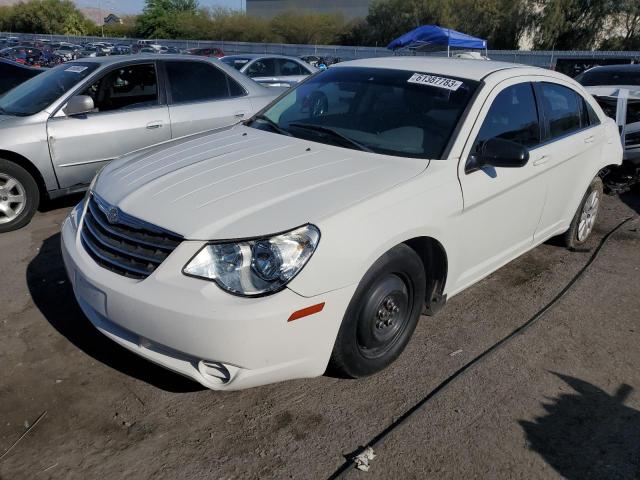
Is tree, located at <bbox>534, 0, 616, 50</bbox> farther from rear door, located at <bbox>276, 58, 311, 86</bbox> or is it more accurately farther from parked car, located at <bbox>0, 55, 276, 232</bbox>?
parked car, located at <bbox>0, 55, 276, 232</bbox>

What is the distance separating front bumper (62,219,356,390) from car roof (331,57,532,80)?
1.91m

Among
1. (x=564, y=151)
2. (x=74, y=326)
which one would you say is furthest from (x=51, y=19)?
(x=564, y=151)

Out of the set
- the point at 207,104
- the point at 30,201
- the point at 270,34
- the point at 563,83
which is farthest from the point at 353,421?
the point at 270,34

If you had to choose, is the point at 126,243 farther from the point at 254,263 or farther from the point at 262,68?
the point at 262,68

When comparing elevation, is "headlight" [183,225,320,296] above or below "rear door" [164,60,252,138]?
below

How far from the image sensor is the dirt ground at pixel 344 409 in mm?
2496

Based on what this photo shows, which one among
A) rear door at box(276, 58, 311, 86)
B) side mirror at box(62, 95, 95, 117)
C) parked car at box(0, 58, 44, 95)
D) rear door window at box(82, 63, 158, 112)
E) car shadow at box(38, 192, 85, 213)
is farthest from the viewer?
rear door at box(276, 58, 311, 86)

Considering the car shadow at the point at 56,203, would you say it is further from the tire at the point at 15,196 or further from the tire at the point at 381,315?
the tire at the point at 381,315

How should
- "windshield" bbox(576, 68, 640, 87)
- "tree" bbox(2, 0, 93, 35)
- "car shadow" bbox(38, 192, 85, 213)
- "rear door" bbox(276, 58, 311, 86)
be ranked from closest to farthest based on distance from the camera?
1. "car shadow" bbox(38, 192, 85, 213)
2. "windshield" bbox(576, 68, 640, 87)
3. "rear door" bbox(276, 58, 311, 86)
4. "tree" bbox(2, 0, 93, 35)

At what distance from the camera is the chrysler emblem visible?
2799 millimetres

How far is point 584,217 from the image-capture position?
506 centimetres

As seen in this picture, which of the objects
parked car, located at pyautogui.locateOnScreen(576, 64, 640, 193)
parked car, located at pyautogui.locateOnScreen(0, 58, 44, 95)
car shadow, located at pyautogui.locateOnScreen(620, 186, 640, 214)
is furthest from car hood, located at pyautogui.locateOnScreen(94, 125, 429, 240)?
parked car, located at pyautogui.locateOnScreen(0, 58, 44, 95)

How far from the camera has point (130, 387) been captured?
117 inches

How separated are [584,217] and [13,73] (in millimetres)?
7393
